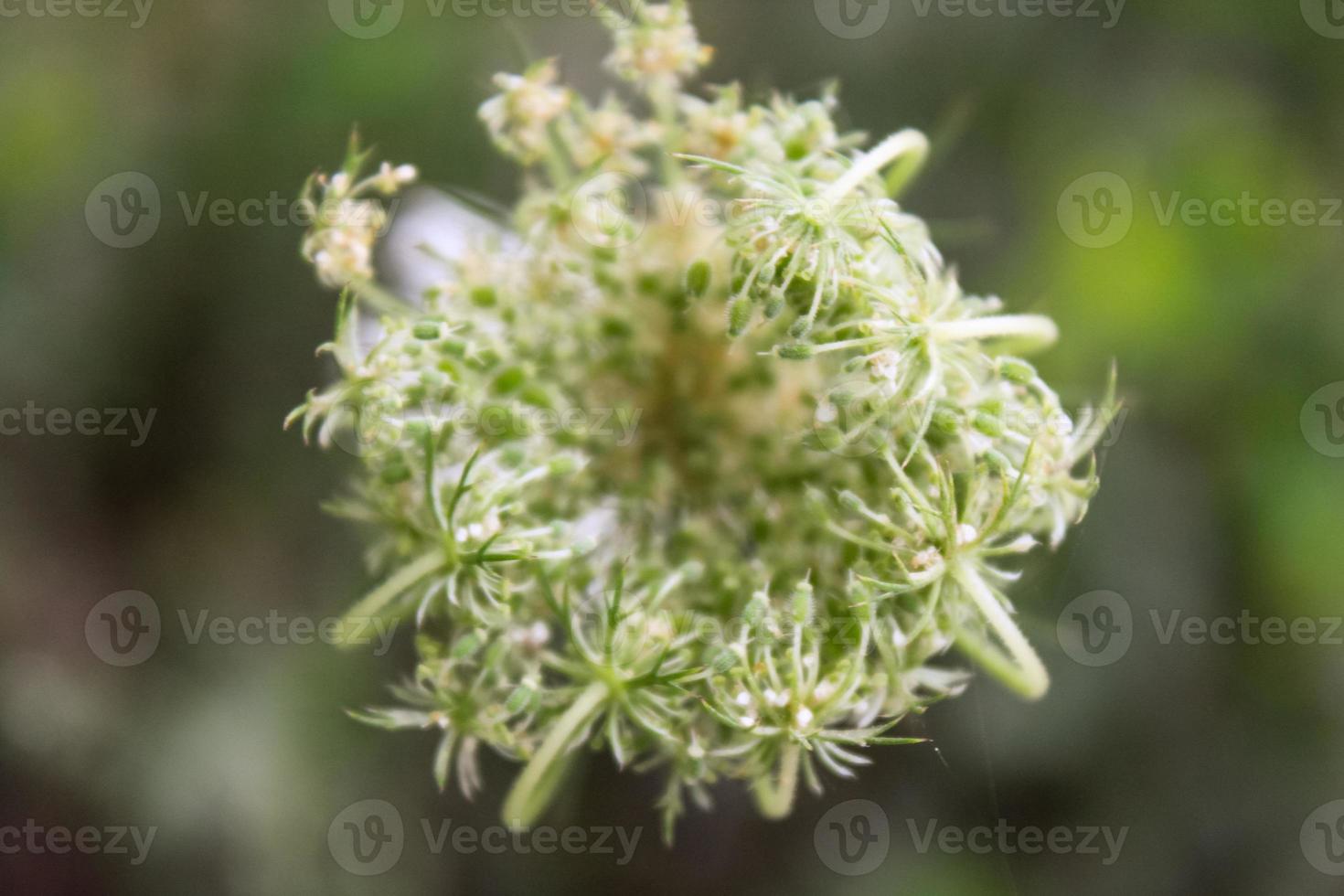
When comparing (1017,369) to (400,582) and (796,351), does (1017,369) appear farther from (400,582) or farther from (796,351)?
(400,582)

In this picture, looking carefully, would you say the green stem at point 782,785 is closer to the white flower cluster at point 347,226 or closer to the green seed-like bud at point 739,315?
the green seed-like bud at point 739,315

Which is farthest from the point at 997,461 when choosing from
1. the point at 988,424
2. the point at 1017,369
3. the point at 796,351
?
the point at 796,351

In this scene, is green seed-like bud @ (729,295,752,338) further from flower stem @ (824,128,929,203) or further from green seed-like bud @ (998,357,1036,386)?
green seed-like bud @ (998,357,1036,386)

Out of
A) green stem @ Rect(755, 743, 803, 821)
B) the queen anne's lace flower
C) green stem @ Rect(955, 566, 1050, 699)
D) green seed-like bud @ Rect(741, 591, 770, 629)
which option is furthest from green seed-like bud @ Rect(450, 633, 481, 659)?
green stem @ Rect(955, 566, 1050, 699)

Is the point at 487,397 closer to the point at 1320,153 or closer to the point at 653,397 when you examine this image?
the point at 653,397

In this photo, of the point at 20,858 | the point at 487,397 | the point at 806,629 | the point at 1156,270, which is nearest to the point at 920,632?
the point at 806,629

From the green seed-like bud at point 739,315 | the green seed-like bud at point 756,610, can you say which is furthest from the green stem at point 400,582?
the green seed-like bud at point 739,315

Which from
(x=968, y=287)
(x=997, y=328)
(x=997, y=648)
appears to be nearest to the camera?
(x=997, y=328)
